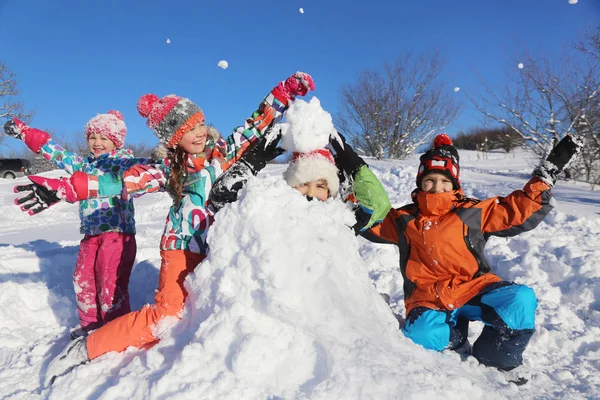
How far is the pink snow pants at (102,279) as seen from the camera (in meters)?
2.53

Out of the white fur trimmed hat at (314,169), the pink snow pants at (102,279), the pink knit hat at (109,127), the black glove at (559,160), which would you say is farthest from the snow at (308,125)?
the pink knit hat at (109,127)

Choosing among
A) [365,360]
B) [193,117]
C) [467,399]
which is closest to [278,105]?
[193,117]

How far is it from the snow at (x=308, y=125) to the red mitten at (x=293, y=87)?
34 centimetres

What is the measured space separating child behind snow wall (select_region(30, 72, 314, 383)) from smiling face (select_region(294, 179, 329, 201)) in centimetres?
47

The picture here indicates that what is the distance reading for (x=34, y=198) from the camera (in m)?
1.75

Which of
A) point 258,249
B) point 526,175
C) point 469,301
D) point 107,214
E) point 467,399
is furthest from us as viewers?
point 526,175

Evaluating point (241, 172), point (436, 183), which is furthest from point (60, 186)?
point (436, 183)

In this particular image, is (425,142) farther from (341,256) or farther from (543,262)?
(341,256)

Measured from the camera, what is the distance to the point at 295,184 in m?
2.04

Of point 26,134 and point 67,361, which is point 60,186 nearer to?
point 67,361

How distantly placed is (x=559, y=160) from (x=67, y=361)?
2521 mm

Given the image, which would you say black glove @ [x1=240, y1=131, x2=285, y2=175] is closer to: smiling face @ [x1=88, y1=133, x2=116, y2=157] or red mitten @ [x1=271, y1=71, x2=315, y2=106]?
red mitten @ [x1=271, y1=71, x2=315, y2=106]

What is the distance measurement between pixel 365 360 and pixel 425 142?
1889 centimetres

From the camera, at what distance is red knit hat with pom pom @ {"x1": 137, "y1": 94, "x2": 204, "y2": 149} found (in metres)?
2.18
